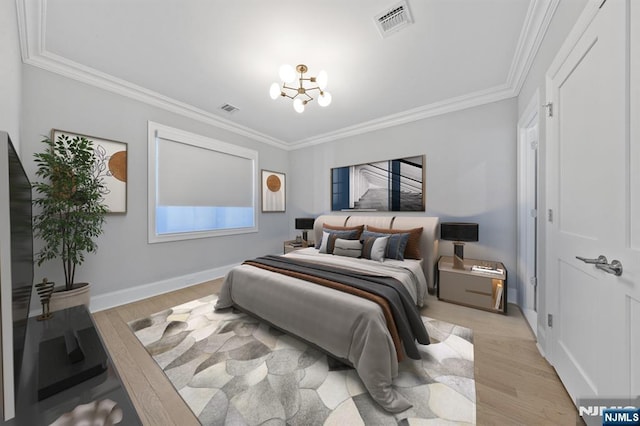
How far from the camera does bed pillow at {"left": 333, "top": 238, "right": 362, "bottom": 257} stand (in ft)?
10.2

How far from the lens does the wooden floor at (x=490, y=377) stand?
136 centimetres

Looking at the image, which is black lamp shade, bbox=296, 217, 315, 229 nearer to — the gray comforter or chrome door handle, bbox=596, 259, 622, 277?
the gray comforter

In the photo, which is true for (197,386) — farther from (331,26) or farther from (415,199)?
(415,199)

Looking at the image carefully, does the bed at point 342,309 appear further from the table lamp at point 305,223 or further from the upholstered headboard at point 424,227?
the table lamp at point 305,223

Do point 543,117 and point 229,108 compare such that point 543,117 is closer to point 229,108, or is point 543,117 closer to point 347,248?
point 347,248

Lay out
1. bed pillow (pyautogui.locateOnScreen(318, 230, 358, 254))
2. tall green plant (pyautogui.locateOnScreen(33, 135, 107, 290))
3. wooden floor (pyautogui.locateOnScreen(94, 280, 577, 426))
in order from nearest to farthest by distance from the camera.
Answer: wooden floor (pyautogui.locateOnScreen(94, 280, 577, 426)) → tall green plant (pyautogui.locateOnScreen(33, 135, 107, 290)) → bed pillow (pyautogui.locateOnScreen(318, 230, 358, 254))

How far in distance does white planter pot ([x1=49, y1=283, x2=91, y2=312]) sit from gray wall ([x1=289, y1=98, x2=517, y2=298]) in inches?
165

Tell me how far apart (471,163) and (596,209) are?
2.19 meters

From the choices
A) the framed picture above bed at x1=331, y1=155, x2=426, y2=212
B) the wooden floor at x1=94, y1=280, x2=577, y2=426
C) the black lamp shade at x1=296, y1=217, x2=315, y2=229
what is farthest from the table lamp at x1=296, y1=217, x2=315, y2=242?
the wooden floor at x1=94, y1=280, x2=577, y2=426

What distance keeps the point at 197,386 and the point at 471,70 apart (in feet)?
12.9

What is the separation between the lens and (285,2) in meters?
1.74

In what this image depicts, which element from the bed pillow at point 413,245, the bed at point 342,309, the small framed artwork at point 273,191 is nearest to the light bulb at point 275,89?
the bed at point 342,309

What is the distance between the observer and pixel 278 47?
2.18 meters

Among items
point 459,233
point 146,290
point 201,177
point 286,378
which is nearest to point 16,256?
point 286,378
